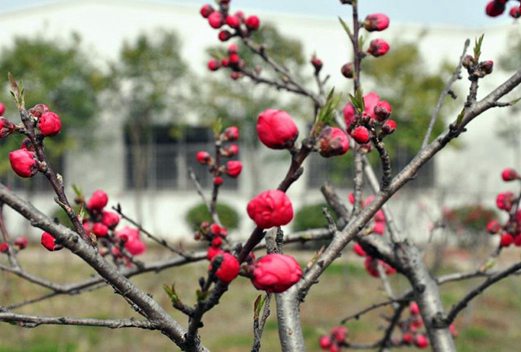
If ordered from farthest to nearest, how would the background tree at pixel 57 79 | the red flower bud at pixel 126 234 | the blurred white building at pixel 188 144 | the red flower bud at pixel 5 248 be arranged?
the blurred white building at pixel 188 144 < the background tree at pixel 57 79 < the red flower bud at pixel 126 234 < the red flower bud at pixel 5 248

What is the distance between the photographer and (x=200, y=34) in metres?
19.8

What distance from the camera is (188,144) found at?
18.8 m

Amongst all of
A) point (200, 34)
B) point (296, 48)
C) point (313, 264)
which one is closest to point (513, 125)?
point (296, 48)

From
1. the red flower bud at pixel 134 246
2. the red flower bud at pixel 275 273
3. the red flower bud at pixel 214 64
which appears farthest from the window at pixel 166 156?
the red flower bud at pixel 275 273

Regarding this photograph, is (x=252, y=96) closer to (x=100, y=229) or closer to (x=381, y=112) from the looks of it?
(x=100, y=229)

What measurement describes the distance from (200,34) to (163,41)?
2.23 meters

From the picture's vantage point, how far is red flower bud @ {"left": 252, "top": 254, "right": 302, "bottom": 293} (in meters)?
1.03

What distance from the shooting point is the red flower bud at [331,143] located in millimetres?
1005

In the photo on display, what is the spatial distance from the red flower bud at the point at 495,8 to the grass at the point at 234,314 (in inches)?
172

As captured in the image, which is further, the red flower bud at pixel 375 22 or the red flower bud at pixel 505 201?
the red flower bud at pixel 505 201

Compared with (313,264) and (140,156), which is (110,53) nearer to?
(140,156)

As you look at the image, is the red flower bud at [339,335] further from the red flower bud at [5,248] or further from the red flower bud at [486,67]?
the red flower bud at [486,67]

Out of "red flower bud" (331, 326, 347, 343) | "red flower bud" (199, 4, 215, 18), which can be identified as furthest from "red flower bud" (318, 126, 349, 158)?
"red flower bud" (331, 326, 347, 343)

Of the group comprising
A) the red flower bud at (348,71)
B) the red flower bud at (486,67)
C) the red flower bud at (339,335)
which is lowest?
the red flower bud at (486,67)
